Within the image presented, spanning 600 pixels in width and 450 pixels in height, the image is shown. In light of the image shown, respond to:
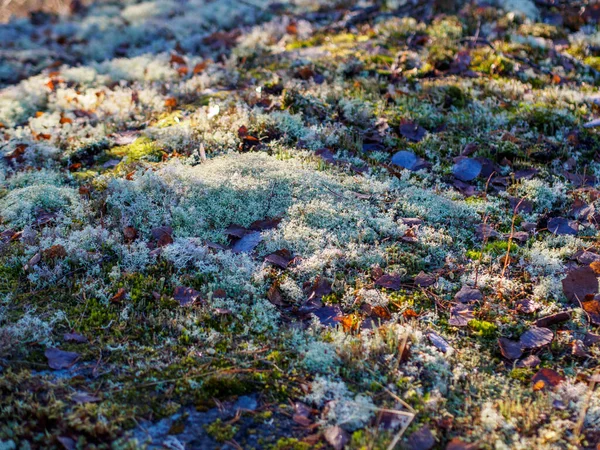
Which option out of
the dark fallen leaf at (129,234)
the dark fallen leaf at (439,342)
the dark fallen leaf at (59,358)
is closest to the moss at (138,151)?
the dark fallen leaf at (129,234)

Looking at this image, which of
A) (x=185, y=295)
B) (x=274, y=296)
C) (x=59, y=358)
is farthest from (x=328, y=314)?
(x=59, y=358)

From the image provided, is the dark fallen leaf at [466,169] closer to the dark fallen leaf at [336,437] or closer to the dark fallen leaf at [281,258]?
the dark fallen leaf at [281,258]

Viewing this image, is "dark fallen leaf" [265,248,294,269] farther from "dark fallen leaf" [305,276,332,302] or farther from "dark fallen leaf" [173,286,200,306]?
"dark fallen leaf" [173,286,200,306]

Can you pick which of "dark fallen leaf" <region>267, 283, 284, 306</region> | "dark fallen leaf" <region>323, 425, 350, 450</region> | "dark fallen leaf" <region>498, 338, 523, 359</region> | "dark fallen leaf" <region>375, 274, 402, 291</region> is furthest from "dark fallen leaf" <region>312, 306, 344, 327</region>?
"dark fallen leaf" <region>498, 338, 523, 359</region>

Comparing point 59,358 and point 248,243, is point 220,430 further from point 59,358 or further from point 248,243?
point 248,243

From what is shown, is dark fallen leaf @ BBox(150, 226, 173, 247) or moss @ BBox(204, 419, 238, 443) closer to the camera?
moss @ BBox(204, 419, 238, 443)

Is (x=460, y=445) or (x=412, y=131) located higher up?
(x=412, y=131)
